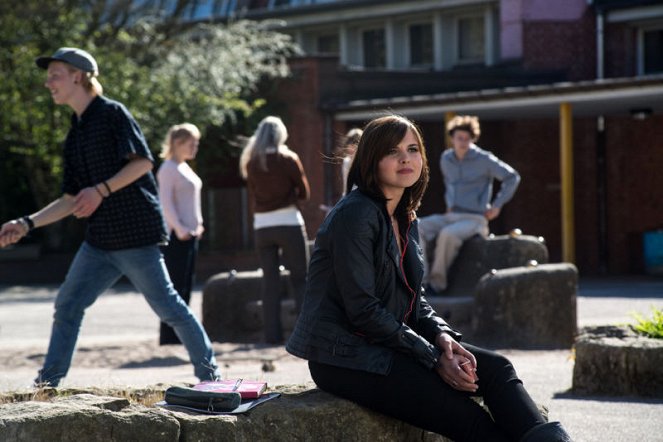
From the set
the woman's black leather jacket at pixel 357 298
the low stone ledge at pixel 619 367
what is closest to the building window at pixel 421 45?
the low stone ledge at pixel 619 367

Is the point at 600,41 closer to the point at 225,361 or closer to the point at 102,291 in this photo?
the point at 225,361

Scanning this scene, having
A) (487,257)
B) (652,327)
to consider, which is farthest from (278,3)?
(652,327)

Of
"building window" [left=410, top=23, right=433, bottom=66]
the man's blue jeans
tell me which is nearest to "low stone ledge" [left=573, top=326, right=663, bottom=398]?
the man's blue jeans

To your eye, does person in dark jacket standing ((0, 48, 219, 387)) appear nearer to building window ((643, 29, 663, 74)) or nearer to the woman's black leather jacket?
the woman's black leather jacket

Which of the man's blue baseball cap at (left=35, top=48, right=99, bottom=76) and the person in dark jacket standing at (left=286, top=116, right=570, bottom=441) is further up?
the man's blue baseball cap at (left=35, top=48, right=99, bottom=76)

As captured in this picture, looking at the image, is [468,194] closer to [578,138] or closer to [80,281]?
[80,281]

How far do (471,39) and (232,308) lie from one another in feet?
67.0

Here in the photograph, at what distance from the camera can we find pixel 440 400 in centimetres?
482

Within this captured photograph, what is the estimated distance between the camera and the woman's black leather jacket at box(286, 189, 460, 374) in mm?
4879

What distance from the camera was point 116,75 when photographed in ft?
81.0

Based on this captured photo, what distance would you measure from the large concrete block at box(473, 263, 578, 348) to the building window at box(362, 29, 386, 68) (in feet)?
73.7

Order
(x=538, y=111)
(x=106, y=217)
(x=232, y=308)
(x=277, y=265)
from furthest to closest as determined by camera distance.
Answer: (x=538, y=111) < (x=232, y=308) < (x=277, y=265) < (x=106, y=217)

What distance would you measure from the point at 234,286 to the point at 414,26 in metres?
20.9

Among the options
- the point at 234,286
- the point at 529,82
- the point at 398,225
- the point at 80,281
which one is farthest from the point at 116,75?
the point at 398,225
